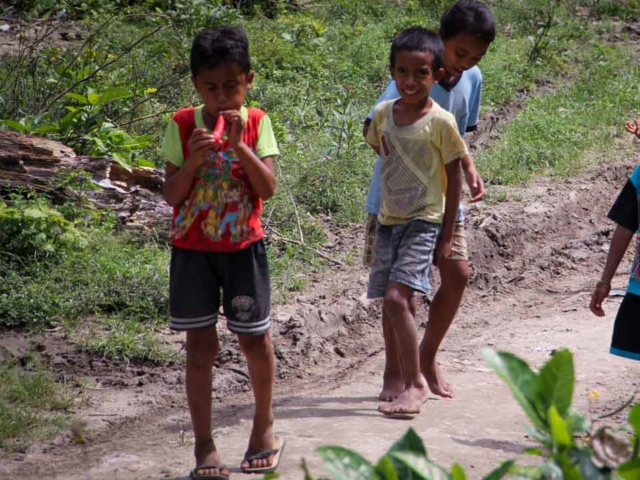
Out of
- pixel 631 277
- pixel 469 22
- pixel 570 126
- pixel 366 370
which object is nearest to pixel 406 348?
pixel 631 277

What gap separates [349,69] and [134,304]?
444cm

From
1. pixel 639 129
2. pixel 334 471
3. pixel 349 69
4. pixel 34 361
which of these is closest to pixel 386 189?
pixel 639 129

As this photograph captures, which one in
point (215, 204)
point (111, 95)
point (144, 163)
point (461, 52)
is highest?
point (461, 52)

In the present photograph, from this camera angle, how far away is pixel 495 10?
1120cm

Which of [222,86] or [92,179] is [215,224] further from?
[92,179]

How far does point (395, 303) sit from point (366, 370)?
110 centimetres

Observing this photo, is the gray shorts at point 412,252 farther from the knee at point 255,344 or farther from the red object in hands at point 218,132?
the red object in hands at point 218,132

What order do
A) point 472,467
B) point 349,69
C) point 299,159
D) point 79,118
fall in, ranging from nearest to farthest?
point 472,467 → point 79,118 → point 299,159 → point 349,69

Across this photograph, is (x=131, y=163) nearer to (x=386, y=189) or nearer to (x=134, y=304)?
(x=134, y=304)

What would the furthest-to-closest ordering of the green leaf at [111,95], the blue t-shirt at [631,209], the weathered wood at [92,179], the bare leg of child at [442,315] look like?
the green leaf at [111,95]
the weathered wood at [92,179]
the bare leg of child at [442,315]
the blue t-shirt at [631,209]

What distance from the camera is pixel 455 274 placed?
4.35 metres

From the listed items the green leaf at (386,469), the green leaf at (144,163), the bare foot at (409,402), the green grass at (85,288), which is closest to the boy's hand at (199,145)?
the bare foot at (409,402)

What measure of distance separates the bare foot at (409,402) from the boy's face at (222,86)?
4.66ft

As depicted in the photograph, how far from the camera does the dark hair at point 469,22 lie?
425 centimetres
